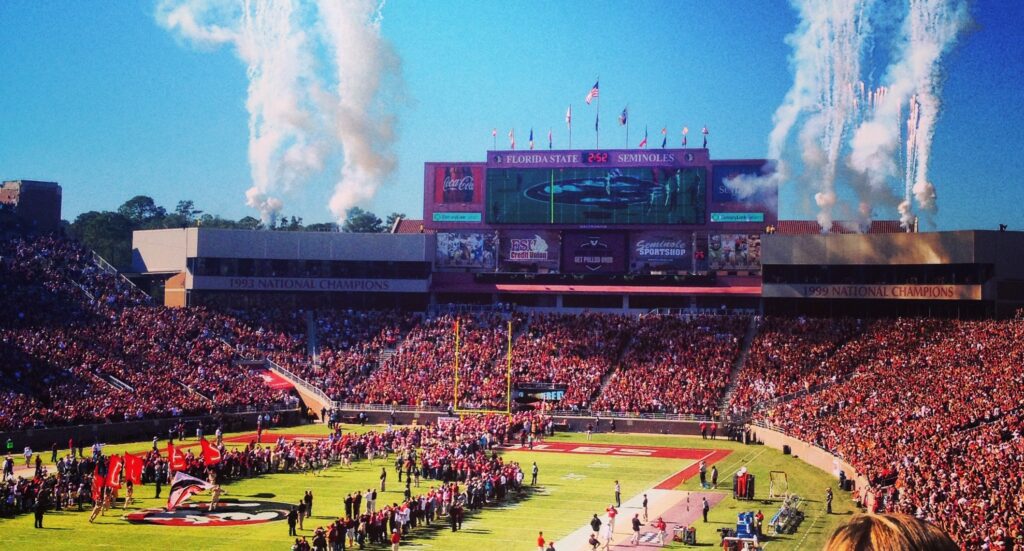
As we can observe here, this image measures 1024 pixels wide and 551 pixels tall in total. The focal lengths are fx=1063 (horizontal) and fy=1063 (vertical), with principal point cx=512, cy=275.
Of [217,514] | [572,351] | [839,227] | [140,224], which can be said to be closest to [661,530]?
[217,514]

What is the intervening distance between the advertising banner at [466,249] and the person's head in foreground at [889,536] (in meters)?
76.0

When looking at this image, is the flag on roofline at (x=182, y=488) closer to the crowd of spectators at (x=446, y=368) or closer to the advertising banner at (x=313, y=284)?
the crowd of spectators at (x=446, y=368)

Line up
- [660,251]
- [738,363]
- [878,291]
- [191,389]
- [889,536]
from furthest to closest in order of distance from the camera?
[660,251] → [878,291] → [738,363] → [191,389] → [889,536]

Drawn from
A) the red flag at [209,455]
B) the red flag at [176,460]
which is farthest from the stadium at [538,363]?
the red flag at [176,460]

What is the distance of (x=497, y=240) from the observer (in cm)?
7881

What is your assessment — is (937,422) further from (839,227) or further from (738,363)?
(839,227)

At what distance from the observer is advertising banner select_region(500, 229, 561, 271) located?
7794cm

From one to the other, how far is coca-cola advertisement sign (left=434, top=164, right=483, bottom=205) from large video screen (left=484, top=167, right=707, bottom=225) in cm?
123

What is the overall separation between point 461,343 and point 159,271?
85.0 feet

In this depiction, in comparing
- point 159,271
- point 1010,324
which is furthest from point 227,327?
point 1010,324

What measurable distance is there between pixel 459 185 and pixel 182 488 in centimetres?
4806

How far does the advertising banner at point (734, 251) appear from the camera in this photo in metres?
75.4

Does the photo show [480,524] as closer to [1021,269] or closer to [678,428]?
[678,428]

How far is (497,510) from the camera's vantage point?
35.8m
